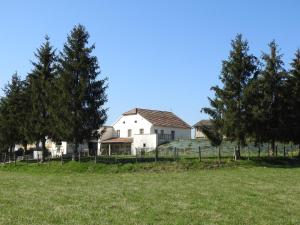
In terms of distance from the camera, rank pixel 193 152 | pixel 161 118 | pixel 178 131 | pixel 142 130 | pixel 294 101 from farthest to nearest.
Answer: pixel 161 118 < pixel 178 131 < pixel 142 130 < pixel 193 152 < pixel 294 101

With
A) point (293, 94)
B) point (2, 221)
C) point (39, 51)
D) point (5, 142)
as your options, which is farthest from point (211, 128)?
point (2, 221)

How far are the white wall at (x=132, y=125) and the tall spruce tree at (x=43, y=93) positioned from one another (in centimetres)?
3310

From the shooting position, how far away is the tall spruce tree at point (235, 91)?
135 feet

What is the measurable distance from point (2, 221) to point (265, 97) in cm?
3318

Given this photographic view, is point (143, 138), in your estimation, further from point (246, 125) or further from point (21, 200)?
point (21, 200)

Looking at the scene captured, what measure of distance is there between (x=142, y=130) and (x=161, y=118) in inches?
176

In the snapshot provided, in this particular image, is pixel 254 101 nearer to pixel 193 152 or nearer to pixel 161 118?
pixel 193 152

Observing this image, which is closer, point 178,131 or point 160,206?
point 160,206

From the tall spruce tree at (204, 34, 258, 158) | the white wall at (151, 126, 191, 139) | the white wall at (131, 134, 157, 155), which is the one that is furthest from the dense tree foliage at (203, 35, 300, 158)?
the white wall at (151, 126, 191, 139)

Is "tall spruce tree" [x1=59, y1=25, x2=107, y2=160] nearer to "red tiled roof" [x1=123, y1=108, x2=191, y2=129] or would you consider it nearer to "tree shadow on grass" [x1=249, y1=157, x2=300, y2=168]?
"tree shadow on grass" [x1=249, y1=157, x2=300, y2=168]

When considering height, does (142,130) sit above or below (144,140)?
above

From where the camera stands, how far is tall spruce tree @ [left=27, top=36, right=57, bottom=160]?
46763mm

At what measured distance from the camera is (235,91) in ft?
140

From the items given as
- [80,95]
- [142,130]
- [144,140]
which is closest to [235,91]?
[80,95]
